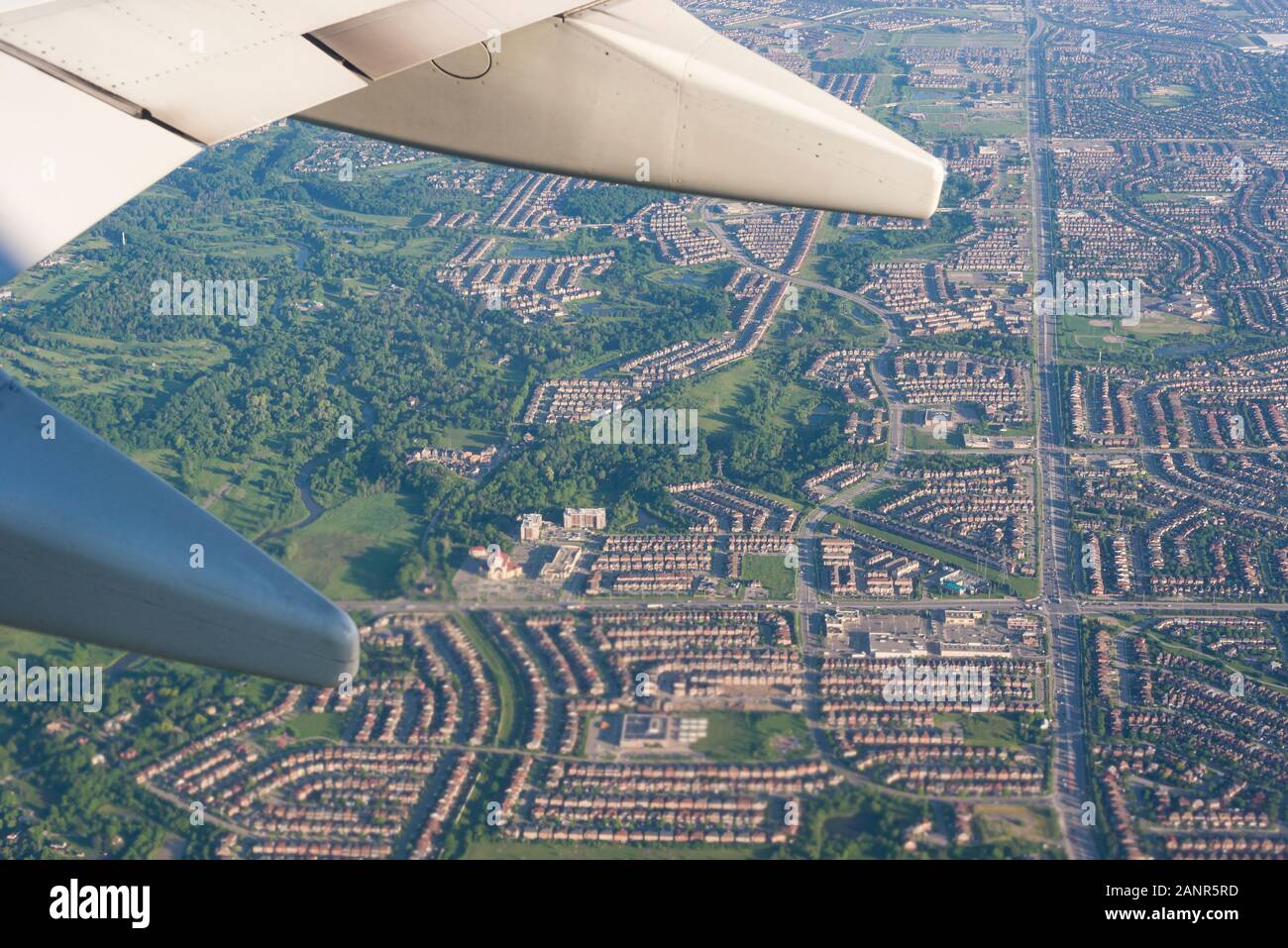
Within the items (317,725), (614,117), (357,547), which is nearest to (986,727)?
(317,725)

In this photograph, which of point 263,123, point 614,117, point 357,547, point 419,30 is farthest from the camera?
point 357,547

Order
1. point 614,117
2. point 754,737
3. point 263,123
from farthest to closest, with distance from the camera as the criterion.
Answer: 1. point 754,737
2. point 614,117
3. point 263,123

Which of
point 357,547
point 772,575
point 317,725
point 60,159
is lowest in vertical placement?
point 317,725

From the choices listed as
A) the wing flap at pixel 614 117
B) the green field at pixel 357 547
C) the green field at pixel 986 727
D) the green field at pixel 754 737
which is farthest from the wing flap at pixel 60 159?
the green field at pixel 357 547

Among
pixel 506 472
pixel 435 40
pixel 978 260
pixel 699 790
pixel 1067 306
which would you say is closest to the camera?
pixel 435 40

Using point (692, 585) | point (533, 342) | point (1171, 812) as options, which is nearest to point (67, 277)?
point (533, 342)

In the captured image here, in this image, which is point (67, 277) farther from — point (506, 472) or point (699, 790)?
point (699, 790)

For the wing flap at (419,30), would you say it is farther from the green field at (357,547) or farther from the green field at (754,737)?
the green field at (357,547)

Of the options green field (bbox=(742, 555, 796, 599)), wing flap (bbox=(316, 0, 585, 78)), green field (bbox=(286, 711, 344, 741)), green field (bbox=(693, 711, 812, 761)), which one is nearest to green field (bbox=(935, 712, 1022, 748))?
green field (bbox=(693, 711, 812, 761))

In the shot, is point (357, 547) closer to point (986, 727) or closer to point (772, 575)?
point (772, 575)
